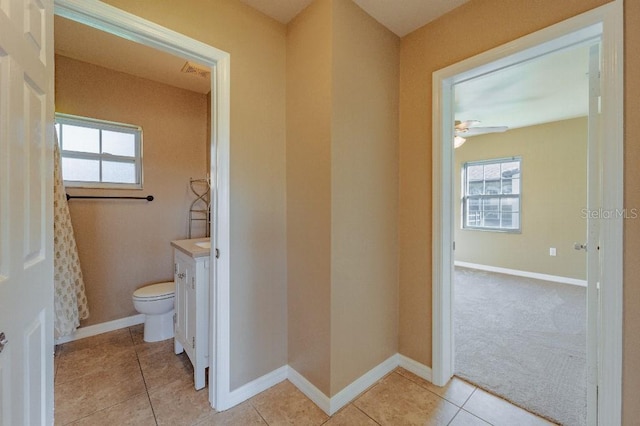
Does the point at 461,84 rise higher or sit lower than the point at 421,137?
higher

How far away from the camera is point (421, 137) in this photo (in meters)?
1.92

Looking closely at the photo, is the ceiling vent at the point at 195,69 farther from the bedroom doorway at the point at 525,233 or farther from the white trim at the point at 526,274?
the white trim at the point at 526,274

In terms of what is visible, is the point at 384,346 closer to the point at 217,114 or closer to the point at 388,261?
the point at 388,261

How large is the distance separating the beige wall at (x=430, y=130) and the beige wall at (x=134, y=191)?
7.56ft

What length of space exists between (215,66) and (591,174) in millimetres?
2125

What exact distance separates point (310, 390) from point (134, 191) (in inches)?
97.2

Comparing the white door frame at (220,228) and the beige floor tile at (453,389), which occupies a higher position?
the white door frame at (220,228)

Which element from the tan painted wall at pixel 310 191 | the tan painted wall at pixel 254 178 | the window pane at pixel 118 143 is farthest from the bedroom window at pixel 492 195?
the window pane at pixel 118 143

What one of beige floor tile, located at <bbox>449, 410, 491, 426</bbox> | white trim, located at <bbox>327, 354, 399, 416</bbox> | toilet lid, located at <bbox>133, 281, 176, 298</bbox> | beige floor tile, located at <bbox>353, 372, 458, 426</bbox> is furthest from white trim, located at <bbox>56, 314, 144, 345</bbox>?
beige floor tile, located at <bbox>449, 410, 491, 426</bbox>

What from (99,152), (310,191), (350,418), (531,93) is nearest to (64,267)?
(99,152)

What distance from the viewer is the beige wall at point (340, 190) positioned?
1.59 metres

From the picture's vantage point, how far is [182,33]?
147 cm

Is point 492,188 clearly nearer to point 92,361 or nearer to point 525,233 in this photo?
point 525,233

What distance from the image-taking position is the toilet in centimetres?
227
